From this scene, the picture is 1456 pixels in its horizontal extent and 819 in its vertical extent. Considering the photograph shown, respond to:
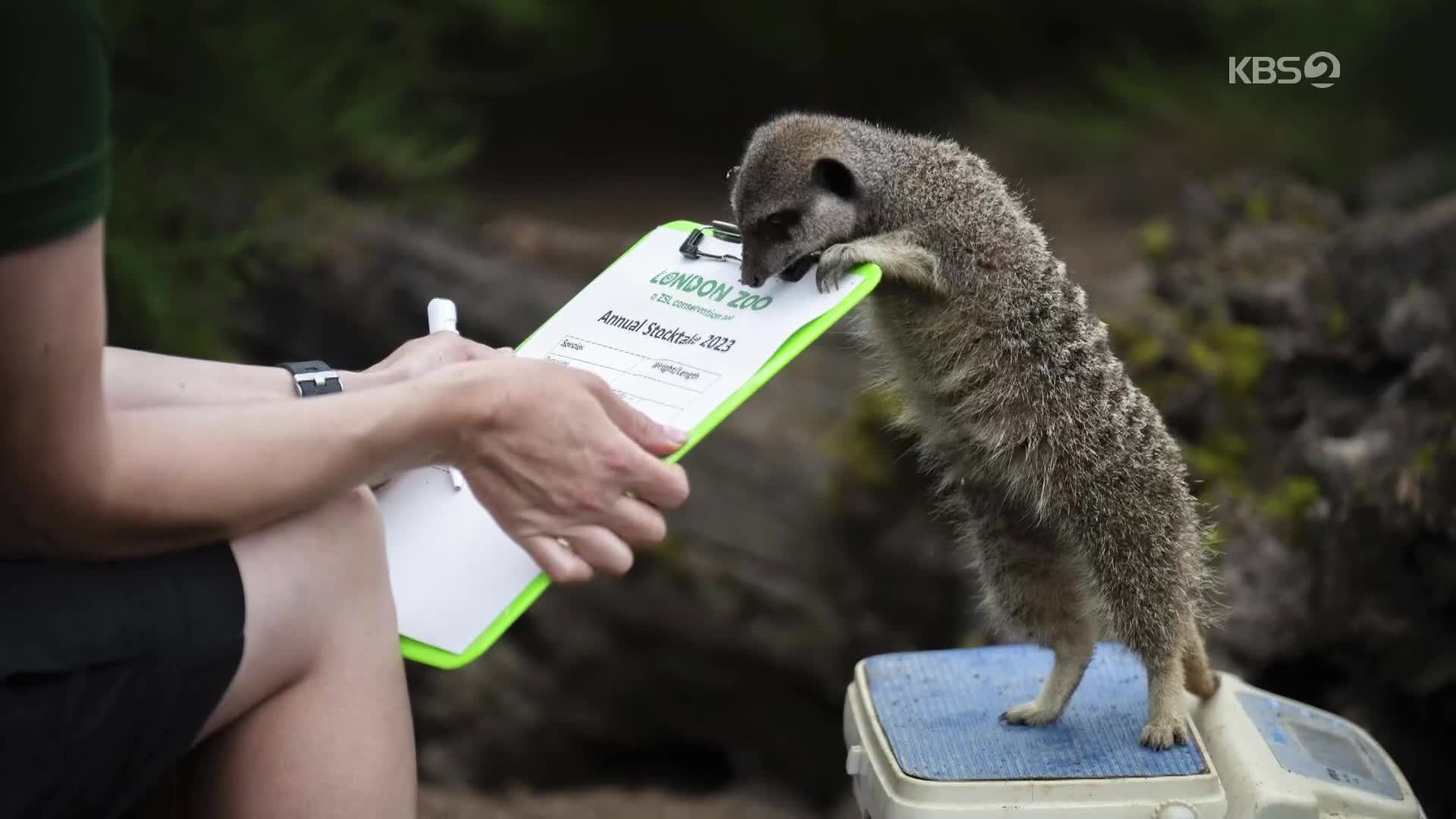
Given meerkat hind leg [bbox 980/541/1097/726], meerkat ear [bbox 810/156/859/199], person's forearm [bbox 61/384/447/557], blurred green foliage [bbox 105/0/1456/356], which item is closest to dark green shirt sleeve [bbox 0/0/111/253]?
person's forearm [bbox 61/384/447/557]

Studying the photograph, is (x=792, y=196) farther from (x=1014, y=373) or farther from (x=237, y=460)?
(x=237, y=460)

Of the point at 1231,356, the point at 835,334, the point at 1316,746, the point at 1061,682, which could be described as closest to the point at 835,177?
the point at 1061,682

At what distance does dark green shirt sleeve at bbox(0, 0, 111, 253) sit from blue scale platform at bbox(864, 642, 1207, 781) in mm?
956

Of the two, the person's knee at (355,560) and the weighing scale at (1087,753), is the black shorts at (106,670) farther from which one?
the weighing scale at (1087,753)

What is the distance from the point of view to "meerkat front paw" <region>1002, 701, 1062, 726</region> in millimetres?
1577

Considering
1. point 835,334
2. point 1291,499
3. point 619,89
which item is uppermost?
point 1291,499

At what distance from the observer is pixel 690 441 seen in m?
1.20

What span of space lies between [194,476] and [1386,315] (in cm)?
208

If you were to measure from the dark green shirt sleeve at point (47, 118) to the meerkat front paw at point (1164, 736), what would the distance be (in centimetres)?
115

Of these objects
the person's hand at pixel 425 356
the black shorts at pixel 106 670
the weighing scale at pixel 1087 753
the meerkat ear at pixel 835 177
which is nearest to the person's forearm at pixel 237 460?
the black shorts at pixel 106 670

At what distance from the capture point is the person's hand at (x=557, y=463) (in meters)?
1.11

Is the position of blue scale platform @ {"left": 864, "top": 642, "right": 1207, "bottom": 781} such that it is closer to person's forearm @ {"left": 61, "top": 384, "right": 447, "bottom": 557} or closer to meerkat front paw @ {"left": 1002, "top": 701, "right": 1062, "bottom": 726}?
meerkat front paw @ {"left": 1002, "top": 701, "right": 1062, "bottom": 726}

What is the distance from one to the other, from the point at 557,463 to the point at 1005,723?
2.33 feet

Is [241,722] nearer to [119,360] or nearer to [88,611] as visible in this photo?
[88,611]
